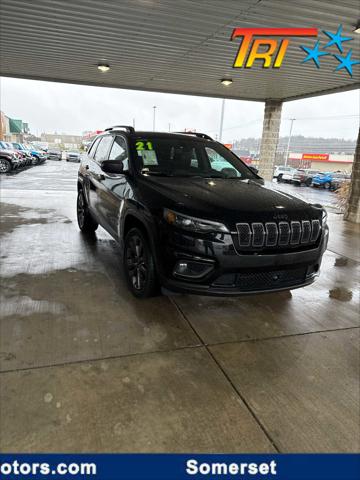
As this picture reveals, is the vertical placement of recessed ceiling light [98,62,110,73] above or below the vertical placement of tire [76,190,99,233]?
above

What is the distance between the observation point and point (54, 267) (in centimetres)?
434

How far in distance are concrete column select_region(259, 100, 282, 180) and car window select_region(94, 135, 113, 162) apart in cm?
859

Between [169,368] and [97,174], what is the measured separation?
9.97 feet

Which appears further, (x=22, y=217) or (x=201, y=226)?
(x=22, y=217)

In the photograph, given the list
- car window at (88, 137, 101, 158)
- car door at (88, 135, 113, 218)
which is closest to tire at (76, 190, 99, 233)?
car door at (88, 135, 113, 218)

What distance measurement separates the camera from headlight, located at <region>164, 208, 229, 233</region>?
2748 mm

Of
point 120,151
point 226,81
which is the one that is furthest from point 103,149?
point 226,81

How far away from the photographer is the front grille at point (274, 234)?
278 centimetres

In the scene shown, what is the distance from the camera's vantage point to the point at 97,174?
476 centimetres

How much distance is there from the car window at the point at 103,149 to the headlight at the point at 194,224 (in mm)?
2137

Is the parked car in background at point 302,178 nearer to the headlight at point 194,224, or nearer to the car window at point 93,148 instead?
the car window at point 93,148

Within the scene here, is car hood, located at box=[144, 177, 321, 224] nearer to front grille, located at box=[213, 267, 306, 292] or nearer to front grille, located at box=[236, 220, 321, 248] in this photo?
front grille, located at box=[236, 220, 321, 248]

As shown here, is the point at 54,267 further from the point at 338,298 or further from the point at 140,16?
the point at 140,16
